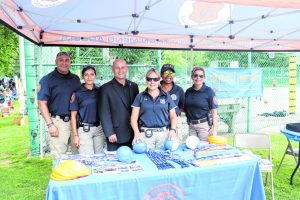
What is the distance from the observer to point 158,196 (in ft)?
7.93

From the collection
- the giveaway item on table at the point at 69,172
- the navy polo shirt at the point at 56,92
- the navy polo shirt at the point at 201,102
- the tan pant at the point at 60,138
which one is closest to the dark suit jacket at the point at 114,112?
the navy polo shirt at the point at 56,92

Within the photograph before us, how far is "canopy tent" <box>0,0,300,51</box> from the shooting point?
352 centimetres

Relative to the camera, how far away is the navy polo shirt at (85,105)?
349 centimetres

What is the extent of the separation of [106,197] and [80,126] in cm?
143

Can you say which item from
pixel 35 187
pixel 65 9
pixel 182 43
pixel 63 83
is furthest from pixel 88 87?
pixel 182 43

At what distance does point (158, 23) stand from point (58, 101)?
6.44ft

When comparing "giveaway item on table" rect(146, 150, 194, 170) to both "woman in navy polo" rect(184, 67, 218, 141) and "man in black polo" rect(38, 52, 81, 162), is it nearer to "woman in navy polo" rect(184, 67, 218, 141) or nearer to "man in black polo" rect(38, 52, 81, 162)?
Answer: "woman in navy polo" rect(184, 67, 218, 141)

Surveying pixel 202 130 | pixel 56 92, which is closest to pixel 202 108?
pixel 202 130

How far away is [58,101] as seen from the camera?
3.71 meters

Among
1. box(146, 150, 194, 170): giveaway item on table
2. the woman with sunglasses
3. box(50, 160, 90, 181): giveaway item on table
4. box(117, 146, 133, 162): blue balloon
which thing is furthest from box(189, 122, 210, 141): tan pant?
box(50, 160, 90, 181): giveaway item on table

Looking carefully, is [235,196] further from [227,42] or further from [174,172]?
[227,42]

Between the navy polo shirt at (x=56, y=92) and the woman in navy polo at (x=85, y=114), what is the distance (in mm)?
228

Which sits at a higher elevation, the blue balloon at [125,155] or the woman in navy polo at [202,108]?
the woman in navy polo at [202,108]

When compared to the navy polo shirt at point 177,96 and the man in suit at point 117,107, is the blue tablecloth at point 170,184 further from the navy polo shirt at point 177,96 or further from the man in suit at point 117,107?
the navy polo shirt at point 177,96
